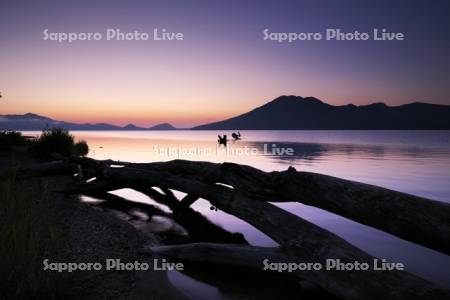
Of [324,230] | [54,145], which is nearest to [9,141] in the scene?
[54,145]

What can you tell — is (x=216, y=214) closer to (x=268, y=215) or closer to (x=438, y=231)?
(x=268, y=215)

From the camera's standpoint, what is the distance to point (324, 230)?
4477mm

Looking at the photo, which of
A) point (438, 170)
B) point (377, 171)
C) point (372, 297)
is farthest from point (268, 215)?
point (438, 170)

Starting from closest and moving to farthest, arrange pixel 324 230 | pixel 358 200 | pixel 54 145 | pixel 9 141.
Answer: pixel 358 200
pixel 324 230
pixel 54 145
pixel 9 141

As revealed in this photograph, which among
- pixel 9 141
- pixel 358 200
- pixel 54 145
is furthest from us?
pixel 9 141

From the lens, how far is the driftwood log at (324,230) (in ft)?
11.4

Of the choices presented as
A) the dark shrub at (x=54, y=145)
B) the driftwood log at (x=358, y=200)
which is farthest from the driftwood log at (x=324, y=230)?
the dark shrub at (x=54, y=145)

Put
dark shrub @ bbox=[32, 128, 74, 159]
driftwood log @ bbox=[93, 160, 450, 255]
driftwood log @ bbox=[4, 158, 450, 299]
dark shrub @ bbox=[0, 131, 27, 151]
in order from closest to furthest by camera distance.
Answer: driftwood log @ bbox=[4, 158, 450, 299]
driftwood log @ bbox=[93, 160, 450, 255]
dark shrub @ bbox=[32, 128, 74, 159]
dark shrub @ bbox=[0, 131, 27, 151]

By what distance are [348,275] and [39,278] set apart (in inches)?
128

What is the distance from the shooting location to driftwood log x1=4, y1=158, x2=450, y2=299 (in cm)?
349

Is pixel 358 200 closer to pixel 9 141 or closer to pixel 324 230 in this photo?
pixel 324 230

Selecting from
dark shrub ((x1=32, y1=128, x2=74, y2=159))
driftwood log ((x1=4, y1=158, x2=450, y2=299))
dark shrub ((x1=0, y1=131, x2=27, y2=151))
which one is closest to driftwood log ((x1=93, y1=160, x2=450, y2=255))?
driftwood log ((x1=4, y1=158, x2=450, y2=299))

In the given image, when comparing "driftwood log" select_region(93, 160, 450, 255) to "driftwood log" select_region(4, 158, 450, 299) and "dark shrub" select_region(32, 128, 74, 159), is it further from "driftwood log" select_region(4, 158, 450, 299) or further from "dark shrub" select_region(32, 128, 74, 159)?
"dark shrub" select_region(32, 128, 74, 159)

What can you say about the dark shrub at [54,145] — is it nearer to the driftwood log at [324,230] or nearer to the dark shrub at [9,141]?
the dark shrub at [9,141]
